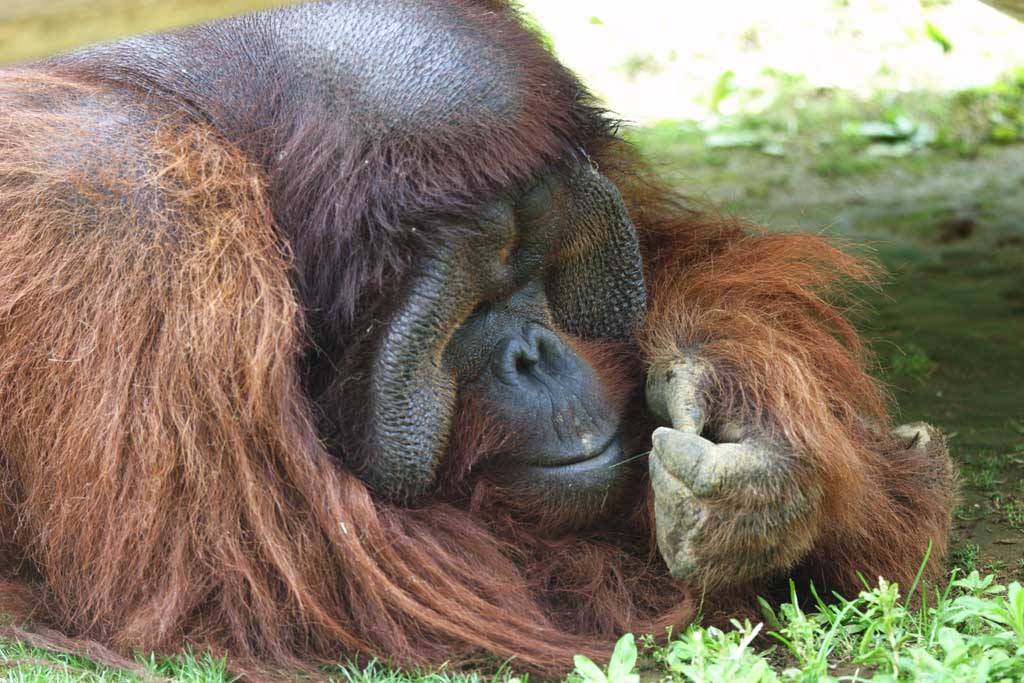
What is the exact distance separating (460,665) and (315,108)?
1218 millimetres

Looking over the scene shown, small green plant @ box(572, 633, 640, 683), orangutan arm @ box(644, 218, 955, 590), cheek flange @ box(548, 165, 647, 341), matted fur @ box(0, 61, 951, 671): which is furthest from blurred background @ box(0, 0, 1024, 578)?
small green plant @ box(572, 633, 640, 683)

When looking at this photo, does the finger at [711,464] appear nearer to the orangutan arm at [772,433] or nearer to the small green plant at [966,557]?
the orangutan arm at [772,433]

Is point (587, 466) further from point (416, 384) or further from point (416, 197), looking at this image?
point (416, 197)

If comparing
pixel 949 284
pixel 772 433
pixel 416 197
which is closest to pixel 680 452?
pixel 772 433

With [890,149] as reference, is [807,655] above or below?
above

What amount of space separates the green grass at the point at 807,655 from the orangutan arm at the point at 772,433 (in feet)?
0.57

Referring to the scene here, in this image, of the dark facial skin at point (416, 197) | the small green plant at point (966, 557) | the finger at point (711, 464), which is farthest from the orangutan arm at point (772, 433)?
the dark facial skin at point (416, 197)

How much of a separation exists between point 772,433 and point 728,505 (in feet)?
0.87

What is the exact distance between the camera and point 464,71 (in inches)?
113

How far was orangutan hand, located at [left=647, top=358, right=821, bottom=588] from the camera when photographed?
277 cm

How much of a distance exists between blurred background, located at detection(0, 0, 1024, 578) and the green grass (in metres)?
0.66

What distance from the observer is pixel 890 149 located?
285 inches

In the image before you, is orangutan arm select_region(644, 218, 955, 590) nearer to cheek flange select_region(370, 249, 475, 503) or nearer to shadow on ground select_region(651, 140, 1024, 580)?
shadow on ground select_region(651, 140, 1024, 580)

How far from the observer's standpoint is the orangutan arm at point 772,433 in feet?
9.21
